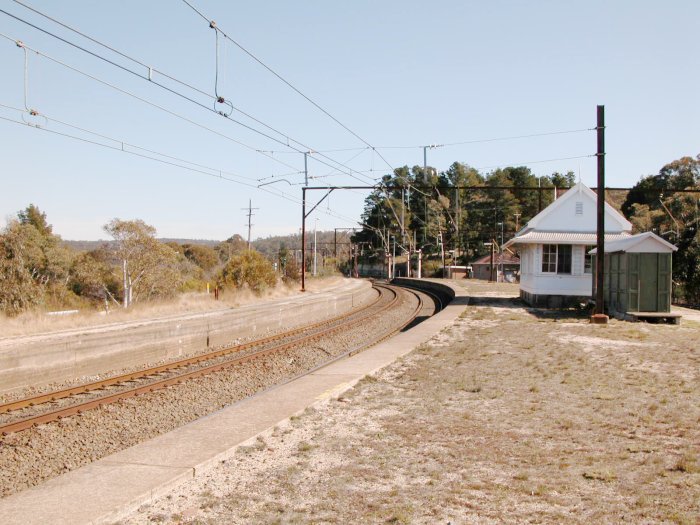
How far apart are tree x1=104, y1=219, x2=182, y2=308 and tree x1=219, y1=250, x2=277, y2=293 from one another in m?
4.52

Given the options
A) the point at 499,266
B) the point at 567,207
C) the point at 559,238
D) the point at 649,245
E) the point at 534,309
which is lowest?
the point at 534,309

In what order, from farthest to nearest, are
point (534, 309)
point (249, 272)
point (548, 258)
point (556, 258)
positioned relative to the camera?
Result: point (249, 272), point (548, 258), point (556, 258), point (534, 309)

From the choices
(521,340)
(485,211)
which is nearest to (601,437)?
(521,340)

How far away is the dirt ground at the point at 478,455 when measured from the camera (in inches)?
194

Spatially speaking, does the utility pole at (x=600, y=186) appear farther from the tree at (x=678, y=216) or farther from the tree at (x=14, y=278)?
the tree at (x=14, y=278)

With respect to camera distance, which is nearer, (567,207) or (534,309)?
(534,309)

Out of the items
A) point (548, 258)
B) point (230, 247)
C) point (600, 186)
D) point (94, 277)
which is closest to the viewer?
point (600, 186)

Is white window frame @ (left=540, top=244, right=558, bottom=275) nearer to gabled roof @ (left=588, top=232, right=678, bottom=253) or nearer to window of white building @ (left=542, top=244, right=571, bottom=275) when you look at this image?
window of white building @ (left=542, top=244, right=571, bottom=275)

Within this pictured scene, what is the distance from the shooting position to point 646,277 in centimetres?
2116

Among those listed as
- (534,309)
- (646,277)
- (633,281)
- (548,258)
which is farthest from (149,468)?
(548,258)

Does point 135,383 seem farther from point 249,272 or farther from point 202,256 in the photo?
point 202,256

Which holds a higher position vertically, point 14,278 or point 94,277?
point 14,278

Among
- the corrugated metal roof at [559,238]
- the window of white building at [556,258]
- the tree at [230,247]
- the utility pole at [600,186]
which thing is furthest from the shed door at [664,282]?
the tree at [230,247]

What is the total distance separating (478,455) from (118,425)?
5.06m
